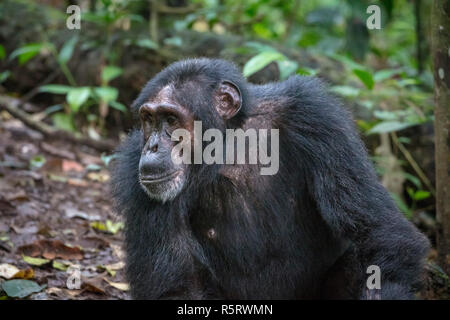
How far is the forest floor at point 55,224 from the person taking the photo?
4.89m

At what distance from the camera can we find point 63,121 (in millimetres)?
9156

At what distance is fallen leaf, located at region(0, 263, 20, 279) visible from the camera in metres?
4.70

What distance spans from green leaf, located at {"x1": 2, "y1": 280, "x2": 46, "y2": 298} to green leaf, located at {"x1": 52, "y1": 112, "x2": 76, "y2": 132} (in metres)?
4.67

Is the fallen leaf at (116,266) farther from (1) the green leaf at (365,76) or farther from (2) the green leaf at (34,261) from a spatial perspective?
(1) the green leaf at (365,76)

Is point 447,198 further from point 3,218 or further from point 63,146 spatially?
point 63,146

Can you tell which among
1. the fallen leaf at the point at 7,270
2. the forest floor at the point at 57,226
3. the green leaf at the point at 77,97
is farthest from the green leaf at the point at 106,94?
the fallen leaf at the point at 7,270

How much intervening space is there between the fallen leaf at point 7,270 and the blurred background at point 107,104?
2cm

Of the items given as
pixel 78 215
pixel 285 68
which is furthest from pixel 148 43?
pixel 78 215

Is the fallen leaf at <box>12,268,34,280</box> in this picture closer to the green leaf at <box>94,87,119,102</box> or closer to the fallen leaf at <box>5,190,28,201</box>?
the fallen leaf at <box>5,190,28,201</box>

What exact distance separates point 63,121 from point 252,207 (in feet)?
18.5

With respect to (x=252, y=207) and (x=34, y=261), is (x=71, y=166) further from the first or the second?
(x=252, y=207)

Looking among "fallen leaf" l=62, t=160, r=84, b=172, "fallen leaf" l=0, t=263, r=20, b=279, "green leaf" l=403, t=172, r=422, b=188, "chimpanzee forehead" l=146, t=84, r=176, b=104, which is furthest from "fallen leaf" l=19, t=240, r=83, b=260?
"green leaf" l=403, t=172, r=422, b=188

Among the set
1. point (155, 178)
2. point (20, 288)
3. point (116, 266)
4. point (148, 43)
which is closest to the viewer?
point (155, 178)
